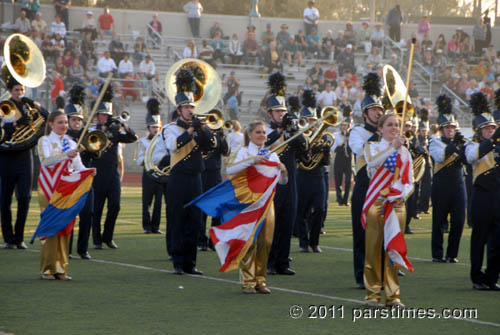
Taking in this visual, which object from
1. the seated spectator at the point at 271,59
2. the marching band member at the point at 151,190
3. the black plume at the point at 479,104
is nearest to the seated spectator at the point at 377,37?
the seated spectator at the point at 271,59

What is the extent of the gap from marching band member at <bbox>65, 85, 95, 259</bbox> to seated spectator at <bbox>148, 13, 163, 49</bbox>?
19998mm

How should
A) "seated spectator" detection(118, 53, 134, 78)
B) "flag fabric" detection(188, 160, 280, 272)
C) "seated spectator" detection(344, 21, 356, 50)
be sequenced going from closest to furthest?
"flag fabric" detection(188, 160, 280, 272), "seated spectator" detection(118, 53, 134, 78), "seated spectator" detection(344, 21, 356, 50)

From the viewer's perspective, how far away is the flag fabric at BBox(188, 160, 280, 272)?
864cm

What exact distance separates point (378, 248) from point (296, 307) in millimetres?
923

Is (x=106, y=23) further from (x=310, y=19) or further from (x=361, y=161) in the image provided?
(x=361, y=161)

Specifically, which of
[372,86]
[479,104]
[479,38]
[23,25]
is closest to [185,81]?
[372,86]

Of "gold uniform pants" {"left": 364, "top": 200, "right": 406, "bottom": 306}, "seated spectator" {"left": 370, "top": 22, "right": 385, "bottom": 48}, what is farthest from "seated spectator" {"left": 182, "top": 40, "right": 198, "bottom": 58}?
"gold uniform pants" {"left": 364, "top": 200, "right": 406, "bottom": 306}

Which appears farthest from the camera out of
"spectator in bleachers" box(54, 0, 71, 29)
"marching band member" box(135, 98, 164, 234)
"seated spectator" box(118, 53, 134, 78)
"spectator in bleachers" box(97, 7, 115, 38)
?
"spectator in bleachers" box(97, 7, 115, 38)

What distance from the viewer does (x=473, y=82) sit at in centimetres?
3128

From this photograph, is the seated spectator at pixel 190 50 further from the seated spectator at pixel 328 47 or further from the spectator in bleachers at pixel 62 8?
the seated spectator at pixel 328 47

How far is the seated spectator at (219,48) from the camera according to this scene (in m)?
30.8

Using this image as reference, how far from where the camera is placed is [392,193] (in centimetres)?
790

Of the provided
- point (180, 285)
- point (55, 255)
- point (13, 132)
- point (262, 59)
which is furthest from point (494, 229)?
point (262, 59)

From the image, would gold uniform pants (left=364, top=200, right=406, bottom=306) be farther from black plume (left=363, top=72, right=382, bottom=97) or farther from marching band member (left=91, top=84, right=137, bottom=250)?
marching band member (left=91, top=84, right=137, bottom=250)
